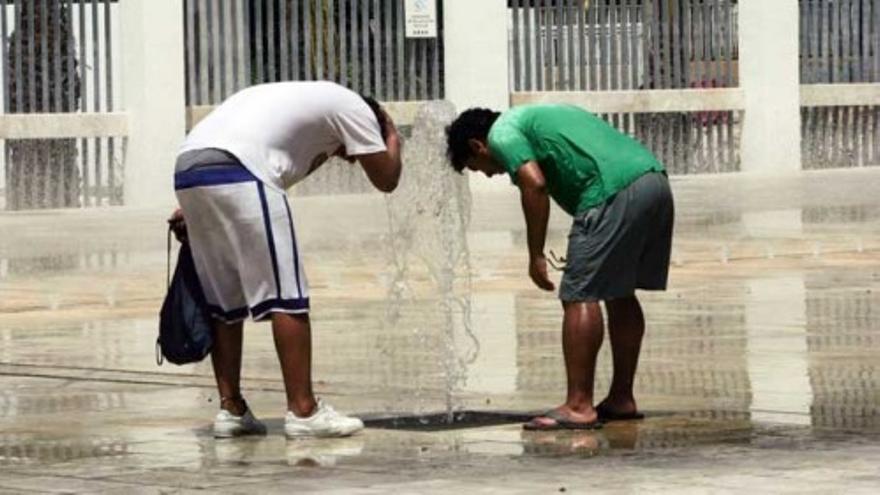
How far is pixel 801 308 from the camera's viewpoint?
15070 mm

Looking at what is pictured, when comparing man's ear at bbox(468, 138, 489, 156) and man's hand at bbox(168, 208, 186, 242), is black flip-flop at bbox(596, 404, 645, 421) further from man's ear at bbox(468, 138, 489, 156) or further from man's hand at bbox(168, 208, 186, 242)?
man's hand at bbox(168, 208, 186, 242)

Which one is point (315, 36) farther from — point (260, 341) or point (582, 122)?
point (582, 122)

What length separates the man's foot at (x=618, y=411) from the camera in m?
10.2

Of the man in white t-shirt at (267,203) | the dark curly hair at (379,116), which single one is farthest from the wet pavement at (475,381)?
the dark curly hair at (379,116)

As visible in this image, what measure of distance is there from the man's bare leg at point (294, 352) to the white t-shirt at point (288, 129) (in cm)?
50

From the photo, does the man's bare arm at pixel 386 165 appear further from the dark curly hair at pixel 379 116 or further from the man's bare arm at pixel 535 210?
the man's bare arm at pixel 535 210

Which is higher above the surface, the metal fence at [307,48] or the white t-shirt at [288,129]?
the metal fence at [307,48]

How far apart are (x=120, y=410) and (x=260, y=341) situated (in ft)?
10.1

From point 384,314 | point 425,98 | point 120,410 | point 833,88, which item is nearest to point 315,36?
point 425,98

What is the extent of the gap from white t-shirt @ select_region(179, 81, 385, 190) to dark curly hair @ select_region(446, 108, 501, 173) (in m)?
0.32

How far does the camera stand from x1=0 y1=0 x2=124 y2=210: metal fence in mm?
28734

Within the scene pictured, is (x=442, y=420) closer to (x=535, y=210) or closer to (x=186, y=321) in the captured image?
(x=535, y=210)

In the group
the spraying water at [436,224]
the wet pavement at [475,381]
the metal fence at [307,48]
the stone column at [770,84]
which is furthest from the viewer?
the stone column at [770,84]

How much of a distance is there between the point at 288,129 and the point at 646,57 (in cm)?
2452
